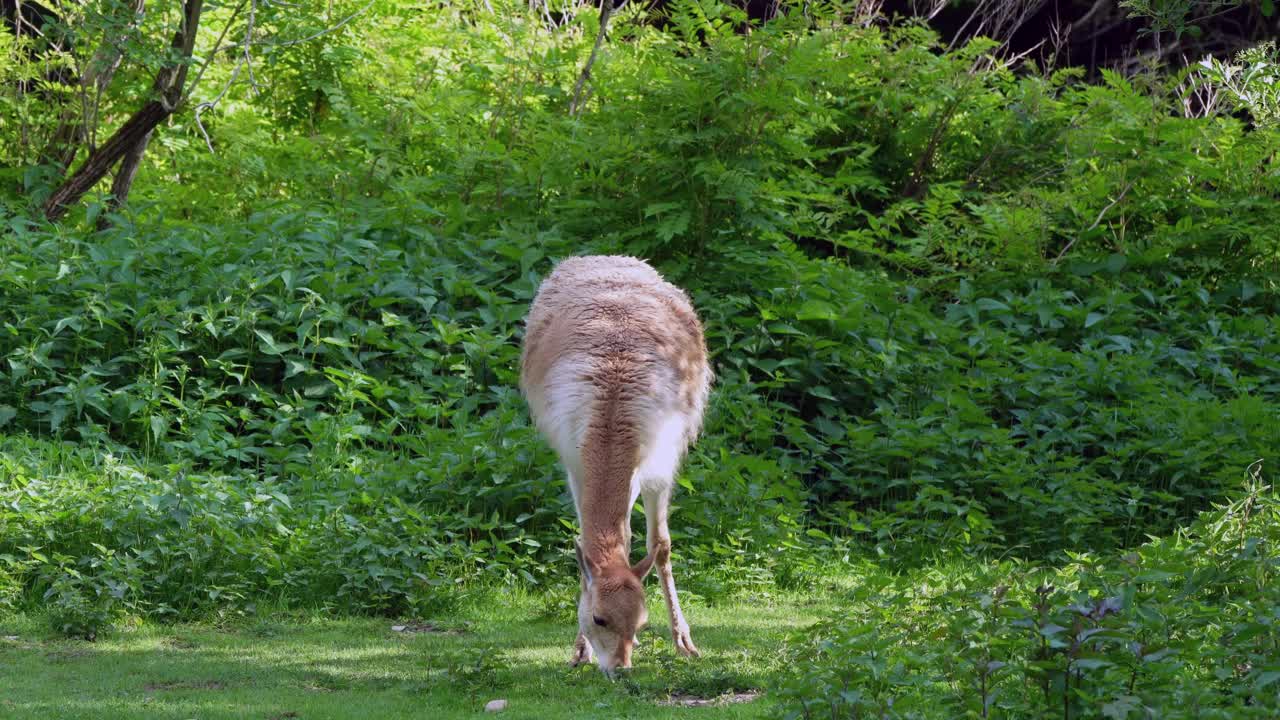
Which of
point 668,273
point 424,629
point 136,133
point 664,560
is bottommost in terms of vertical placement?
point 424,629

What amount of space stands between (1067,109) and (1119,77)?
0.56m

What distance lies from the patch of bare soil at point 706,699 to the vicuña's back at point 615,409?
31 centimetres

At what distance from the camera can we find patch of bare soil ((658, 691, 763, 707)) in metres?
5.72

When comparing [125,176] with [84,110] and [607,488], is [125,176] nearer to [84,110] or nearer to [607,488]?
[84,110]

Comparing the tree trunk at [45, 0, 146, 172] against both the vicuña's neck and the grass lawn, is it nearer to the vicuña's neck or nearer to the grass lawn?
the grass lawn

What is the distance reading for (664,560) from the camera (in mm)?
7023

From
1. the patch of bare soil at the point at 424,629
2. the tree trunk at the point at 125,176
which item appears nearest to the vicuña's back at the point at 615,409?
the patch of bare soil at the point at 424,629

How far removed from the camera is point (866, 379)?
10422mm

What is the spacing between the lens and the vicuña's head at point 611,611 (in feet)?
19.5

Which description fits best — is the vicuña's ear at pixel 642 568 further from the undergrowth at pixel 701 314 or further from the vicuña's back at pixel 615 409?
the undergrowth at pixel 701 314

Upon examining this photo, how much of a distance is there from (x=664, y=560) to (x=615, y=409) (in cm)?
103

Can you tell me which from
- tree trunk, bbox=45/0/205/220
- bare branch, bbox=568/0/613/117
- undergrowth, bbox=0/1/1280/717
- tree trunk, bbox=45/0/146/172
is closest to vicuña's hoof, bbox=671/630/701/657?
undergrowth, bbox=0/1/1280/717

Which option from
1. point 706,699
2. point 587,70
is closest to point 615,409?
point 706,699

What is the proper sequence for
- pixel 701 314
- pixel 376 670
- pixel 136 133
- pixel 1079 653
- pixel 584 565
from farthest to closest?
1. pixel 136 133
2. pixel 701 314
3. pixel 376 670
4. pixel 584 565
5. pixel 1079 653
